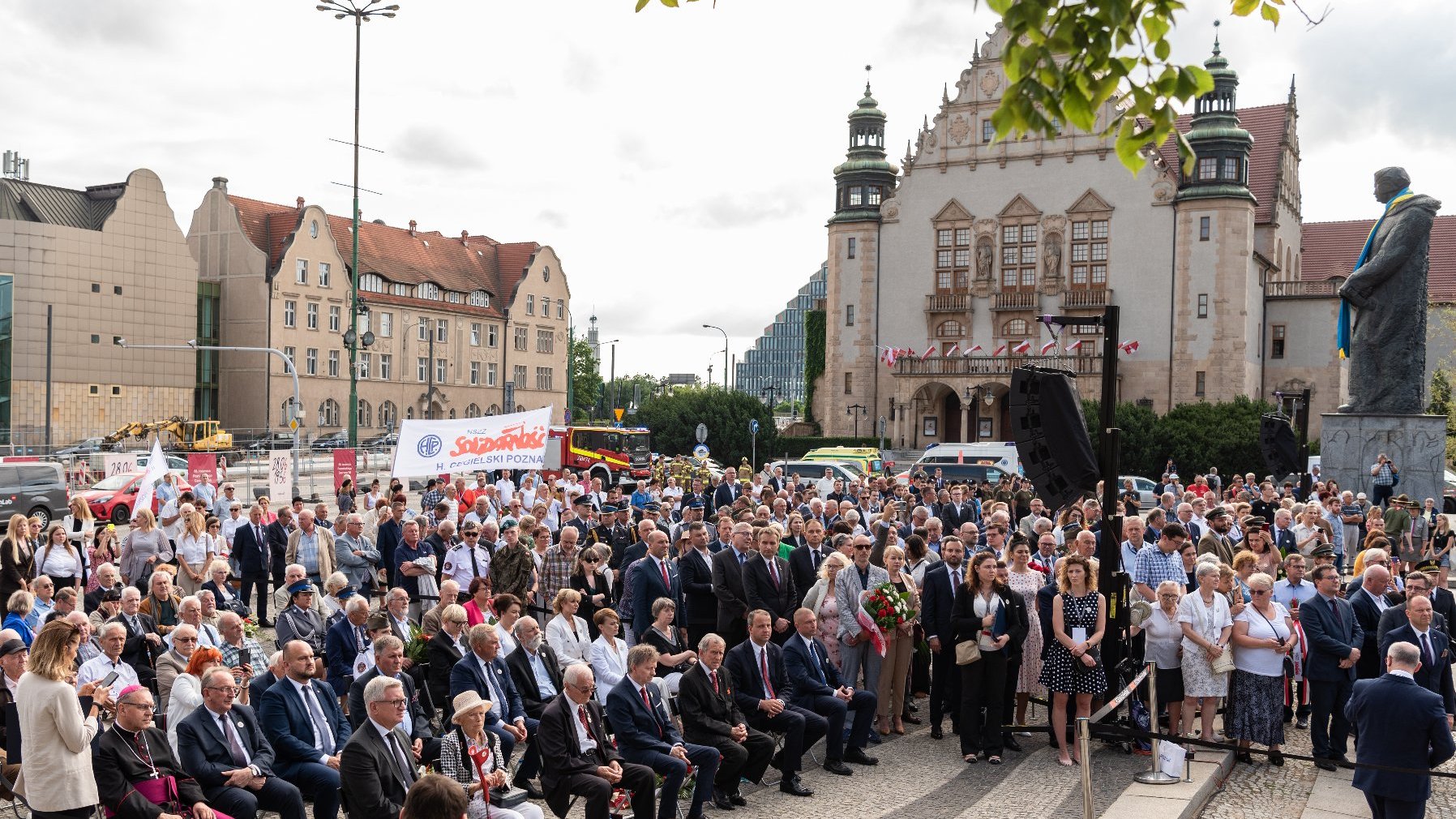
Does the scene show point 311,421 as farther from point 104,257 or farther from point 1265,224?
point 1265,224

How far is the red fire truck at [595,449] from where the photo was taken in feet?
156

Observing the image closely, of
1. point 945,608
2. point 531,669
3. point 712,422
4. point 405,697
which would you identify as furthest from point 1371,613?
point 712,422

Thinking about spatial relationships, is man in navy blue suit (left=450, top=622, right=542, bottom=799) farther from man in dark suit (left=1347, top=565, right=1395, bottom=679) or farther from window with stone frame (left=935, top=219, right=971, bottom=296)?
window with stone frame (left=935, top=219, right=971, bottom=296)

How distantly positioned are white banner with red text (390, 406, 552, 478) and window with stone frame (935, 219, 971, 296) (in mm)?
46740

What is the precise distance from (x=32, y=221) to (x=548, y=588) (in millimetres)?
61613

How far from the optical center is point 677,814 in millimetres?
8820

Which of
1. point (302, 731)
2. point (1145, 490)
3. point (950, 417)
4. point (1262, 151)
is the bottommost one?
point (302, 731)

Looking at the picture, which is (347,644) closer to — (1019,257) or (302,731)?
(302,731)

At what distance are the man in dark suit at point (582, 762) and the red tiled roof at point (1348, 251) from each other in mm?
71776

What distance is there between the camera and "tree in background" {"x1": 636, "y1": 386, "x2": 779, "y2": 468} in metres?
60.2

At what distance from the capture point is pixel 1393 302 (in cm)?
2336

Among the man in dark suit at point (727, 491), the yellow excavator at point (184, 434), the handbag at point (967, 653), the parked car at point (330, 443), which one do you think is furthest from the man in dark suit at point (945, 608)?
the parked car at point (330, 443)

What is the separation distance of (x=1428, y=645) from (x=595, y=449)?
39843 millimetres

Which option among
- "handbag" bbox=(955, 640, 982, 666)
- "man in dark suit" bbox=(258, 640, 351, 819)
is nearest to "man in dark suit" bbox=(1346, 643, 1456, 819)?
"handbag" bbox=(955, 640, 982, 666)
